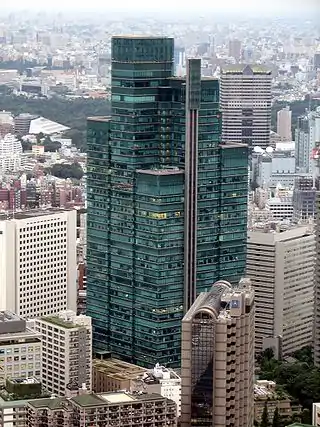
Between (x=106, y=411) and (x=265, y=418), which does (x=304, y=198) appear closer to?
(x=265, y=418)

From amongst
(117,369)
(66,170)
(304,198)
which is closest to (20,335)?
(117,369)

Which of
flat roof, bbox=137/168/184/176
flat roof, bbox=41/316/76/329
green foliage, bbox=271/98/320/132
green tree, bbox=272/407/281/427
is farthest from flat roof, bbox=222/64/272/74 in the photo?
green tree, bbox=272/407/281/427

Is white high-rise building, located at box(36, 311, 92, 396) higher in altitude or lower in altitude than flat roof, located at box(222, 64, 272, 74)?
lower

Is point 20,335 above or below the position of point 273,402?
above

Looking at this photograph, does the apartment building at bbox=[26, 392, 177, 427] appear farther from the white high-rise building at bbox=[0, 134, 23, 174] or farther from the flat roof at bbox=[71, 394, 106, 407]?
the white high-rise building at bbox=[0, 134, 23, 174]

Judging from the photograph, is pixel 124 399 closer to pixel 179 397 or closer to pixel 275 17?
pixel 179 397

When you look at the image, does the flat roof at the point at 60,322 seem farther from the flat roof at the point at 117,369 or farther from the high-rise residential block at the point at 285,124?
the high-rise residential block at the point at 285,124


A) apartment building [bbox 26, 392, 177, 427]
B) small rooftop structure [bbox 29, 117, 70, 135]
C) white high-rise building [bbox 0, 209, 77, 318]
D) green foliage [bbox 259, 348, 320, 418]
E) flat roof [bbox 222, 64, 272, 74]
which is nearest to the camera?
apartment building [bbox 26, 392, 177, 427]
